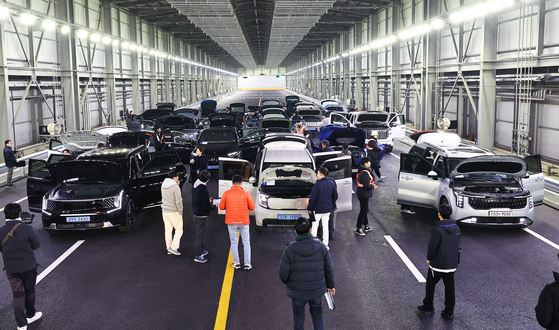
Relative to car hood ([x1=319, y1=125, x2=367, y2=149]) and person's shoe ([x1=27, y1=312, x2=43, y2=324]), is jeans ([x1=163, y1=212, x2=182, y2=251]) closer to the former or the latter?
person's shoe ([x1=27, y1=312, x2=43, y2=324])

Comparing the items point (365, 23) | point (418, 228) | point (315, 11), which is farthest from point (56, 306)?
point (365, 23)

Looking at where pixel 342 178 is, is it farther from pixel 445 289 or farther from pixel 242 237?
pixel 445 289

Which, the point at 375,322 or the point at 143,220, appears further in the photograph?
the point at 143,220

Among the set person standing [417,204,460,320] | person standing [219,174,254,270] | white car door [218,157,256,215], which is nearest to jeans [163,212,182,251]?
person standing [219,174,254,270]

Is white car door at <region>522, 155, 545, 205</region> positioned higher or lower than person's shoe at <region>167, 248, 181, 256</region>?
higher

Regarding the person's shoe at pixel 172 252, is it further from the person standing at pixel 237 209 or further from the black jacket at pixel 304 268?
the black jacket at pixel 304 268

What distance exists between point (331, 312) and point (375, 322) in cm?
64

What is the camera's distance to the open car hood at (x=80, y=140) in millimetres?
15688

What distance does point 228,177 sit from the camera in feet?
34.9

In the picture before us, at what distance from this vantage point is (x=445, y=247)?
6.43 m

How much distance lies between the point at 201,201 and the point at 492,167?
656cm

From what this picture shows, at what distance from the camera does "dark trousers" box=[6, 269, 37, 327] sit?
627 centimetres

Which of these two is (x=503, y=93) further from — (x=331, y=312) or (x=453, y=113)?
(x=331, y=312)

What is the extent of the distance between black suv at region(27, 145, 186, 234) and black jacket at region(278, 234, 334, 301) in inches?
240
